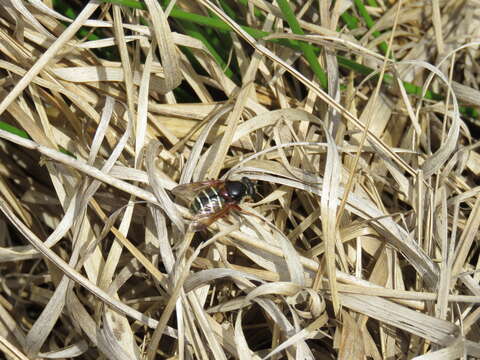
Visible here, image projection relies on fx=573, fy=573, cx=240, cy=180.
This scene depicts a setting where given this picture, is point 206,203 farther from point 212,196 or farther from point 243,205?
point 243,205

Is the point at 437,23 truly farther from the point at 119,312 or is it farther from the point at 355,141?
the point at 119,312

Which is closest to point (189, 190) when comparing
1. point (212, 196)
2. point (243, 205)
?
point (212, 196)

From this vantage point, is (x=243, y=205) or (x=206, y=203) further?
(x=243, y=205)

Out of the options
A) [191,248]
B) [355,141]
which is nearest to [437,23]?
[355,141]

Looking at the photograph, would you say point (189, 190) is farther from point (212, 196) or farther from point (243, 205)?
point (243, 205)
